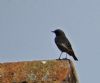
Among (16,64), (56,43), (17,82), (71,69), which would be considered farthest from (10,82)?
(56,43)

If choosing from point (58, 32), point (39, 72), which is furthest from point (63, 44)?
point (39, 72)

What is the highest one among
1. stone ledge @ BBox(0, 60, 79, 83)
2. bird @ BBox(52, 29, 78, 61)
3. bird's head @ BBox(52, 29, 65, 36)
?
bird's head @ BBox(52, 29, 65, 36)

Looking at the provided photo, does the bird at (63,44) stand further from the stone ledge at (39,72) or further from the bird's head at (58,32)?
the stone ledge at (39,72)

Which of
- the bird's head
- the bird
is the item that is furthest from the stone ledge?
the bird's head

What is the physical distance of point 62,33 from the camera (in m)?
12.6

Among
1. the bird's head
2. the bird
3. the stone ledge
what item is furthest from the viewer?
the bird's head

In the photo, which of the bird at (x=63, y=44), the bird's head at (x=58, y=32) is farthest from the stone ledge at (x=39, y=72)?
the bird's head at (x=58, y=32)

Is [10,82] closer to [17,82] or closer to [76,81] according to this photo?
[17,82]

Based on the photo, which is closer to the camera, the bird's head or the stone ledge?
the stone ledge

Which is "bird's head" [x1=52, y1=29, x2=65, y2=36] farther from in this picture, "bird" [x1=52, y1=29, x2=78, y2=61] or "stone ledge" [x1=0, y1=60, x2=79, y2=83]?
"stone ledge" [x1=0, y1=60, x2=79, y2=83]

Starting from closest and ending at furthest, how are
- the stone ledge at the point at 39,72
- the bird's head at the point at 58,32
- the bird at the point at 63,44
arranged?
the stone ledge at the point at 39,72 → the bird at the point at 63,44 → the bird's head at the point at 58,32

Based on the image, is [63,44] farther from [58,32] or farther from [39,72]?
[39,72]

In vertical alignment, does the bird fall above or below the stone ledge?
above

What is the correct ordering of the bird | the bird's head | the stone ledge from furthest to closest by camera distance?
the bird's head
the bird
the stone ledge
